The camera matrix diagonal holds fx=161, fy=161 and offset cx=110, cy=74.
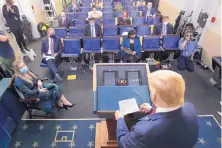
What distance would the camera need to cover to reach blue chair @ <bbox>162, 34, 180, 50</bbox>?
Result: 452cm

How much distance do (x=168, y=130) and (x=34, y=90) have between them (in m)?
2.42

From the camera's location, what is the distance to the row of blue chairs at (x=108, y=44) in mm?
4395

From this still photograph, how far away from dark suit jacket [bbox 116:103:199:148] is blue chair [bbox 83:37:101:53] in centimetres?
354

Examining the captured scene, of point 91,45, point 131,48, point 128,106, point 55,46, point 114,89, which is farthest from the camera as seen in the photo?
→ point 91,45

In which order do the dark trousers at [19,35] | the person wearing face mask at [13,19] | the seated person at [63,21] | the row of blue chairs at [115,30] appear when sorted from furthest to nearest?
the seated person at [63,21]
the row of blue chairs at [115,30]
the dark trousers at [19,35]
the person wearing face mask at [13,19]

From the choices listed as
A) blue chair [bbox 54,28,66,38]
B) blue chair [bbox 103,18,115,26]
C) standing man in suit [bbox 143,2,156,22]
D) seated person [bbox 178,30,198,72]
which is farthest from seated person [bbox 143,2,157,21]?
blue chair [bbox 54,28,66,38]

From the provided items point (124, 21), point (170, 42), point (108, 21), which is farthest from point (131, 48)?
point (108, 21)

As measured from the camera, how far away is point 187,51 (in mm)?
4344

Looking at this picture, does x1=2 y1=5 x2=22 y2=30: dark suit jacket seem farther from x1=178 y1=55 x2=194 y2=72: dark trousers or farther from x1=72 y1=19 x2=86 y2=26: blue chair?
x1=178 y1=55 x2=194 y2=72: dark trousers

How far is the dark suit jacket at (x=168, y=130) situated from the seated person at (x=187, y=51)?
3.64m

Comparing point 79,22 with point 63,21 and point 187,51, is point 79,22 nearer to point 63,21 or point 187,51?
point 63,21

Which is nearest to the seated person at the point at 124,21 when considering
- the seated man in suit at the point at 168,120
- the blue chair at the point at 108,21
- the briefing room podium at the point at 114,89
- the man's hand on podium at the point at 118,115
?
the blue chair at the point at 108,21

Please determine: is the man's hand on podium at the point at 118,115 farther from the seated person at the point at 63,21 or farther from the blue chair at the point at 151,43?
the seated person at the point at 63,21

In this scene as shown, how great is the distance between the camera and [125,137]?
125 cm
